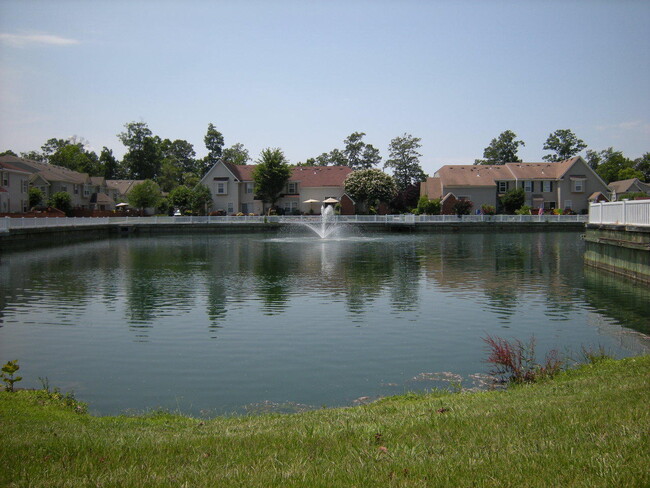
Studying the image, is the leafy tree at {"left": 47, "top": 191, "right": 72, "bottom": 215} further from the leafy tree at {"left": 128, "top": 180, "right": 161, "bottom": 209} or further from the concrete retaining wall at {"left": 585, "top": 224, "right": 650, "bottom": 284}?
the concrete retaining wall at {"left": 585, "top": 224, "right": 650, "bottom": 284}

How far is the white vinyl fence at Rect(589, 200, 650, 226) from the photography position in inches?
928

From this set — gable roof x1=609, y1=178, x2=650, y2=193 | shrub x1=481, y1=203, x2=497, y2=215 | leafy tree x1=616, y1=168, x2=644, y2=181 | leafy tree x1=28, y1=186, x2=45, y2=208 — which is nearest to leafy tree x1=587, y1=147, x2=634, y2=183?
leafy tree x1=616, y1=168, x2=644, y2=181

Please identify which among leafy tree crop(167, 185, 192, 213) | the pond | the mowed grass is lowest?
the pond

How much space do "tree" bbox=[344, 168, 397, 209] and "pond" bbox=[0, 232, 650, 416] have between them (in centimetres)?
4938

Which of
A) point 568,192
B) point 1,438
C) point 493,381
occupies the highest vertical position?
point 568,192

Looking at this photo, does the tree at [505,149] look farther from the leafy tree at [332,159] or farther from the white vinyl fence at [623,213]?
the white vinyl fence at [623,213]

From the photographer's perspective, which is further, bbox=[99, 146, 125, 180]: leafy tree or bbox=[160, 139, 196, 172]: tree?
bbox=[160, 139, 196, 172]: tree

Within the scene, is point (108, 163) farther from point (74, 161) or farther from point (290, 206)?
point (290, 206)

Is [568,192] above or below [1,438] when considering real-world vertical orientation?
above

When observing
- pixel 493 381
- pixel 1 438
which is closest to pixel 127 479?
pixel 1 438

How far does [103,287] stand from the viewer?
2509cm

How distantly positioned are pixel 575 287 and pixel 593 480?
20.6m

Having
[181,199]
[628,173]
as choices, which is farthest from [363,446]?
[628,173]

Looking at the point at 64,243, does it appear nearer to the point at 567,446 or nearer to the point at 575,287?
the point at 575,287
